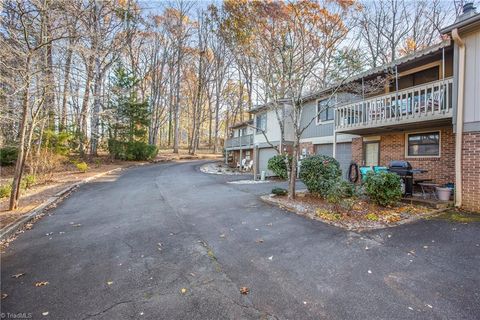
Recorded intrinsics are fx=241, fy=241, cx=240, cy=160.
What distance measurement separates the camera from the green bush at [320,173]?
8.00m

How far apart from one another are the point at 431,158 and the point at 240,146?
610 inches

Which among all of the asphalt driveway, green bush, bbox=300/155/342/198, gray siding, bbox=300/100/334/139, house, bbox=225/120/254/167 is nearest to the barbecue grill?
green bush, bbox=300/155/342/198

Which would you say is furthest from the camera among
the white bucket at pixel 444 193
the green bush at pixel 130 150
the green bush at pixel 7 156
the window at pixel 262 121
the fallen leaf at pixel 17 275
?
the green bush at pixel 130 150

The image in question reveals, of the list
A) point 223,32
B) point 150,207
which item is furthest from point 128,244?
point 223,32

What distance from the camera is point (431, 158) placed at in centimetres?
855

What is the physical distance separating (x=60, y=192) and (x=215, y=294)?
370 inches

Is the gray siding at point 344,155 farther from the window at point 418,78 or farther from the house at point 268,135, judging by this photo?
the house at point 268,135

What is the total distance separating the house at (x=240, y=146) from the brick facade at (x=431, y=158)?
463 inches

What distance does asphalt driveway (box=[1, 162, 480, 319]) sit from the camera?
2750 mm

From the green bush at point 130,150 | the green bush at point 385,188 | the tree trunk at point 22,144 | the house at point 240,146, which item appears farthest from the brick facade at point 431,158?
the green bush at point 130,150

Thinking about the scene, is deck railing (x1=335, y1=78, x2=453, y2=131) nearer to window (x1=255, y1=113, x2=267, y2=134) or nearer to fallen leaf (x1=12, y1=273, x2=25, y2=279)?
window (x1=255, y1=113, x2=267, y2=134)

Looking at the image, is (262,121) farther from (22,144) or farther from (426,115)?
(22,144)

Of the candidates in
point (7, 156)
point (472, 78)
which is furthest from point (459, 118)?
point (7, 156)

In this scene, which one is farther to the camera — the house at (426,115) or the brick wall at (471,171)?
the house at (426,115)
